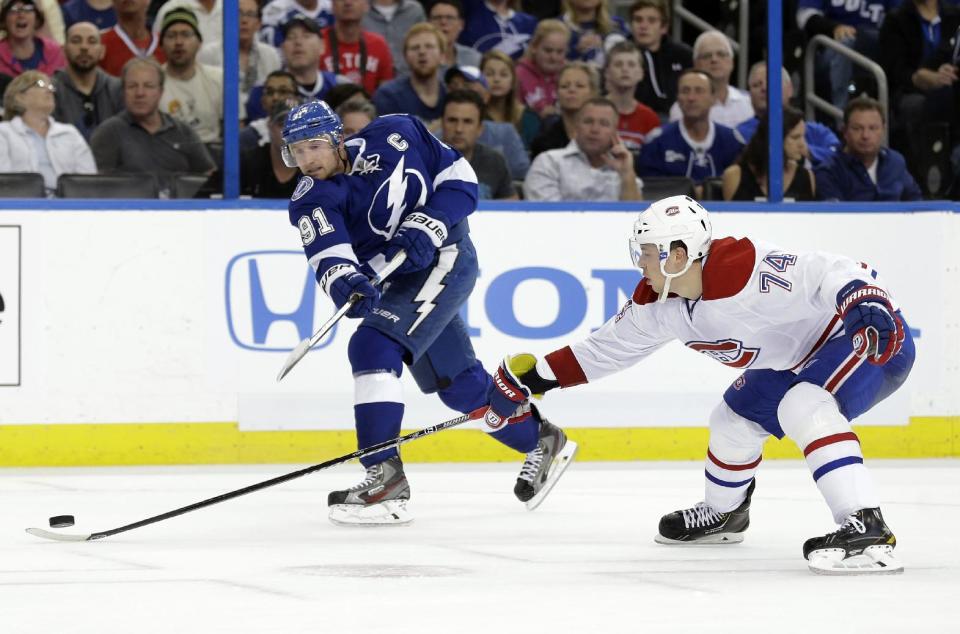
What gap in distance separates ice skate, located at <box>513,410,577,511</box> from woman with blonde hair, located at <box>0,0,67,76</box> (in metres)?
3.18

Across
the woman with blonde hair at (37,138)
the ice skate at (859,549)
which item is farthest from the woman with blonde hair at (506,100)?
the ice skate at (859,549)

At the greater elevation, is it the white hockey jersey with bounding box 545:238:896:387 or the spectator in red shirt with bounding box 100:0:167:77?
the spectator in red shirt with bounding box 100:0:167:77

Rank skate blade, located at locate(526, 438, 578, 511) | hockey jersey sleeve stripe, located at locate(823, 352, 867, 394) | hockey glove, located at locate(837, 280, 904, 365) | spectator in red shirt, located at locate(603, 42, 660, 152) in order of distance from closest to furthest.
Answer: hockey glove, located at locate(837, 280, 904, 365) < hockey jersey sleeve stripe, located at locate(823, 352, 867, 394) < skate blade, located at locate(526, 438, 578, 511) < spectator in red shirt, located at locate(603, 42, 660, 152)

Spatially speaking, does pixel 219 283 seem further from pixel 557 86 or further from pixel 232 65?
pixel 557 86

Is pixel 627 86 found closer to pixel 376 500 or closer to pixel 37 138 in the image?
pixel 37 138

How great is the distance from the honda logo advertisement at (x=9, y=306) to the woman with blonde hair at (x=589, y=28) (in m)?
3.12

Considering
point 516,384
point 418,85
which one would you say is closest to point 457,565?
point 516,384

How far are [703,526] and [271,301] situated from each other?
262 cm

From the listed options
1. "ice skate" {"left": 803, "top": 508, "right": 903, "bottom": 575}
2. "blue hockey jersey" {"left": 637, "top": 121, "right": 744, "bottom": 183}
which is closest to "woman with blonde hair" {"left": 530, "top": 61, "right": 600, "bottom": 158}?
"blue hockey jersey" {"left": 637, "top": 121, "right": 744, "bottom": 183}

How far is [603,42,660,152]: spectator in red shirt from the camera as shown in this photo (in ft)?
25.3

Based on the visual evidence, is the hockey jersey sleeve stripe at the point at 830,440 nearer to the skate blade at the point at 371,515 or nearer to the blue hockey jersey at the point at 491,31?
the skate blade at the point at 371,515

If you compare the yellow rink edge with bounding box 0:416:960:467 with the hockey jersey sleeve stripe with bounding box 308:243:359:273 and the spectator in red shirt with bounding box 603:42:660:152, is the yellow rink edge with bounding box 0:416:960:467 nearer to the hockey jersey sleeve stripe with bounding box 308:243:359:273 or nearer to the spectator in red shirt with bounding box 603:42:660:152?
the spectator in red shirt with bounding box 603:42:660:152

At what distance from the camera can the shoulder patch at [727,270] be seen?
13.0ft

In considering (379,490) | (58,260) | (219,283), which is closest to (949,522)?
(379,490)
